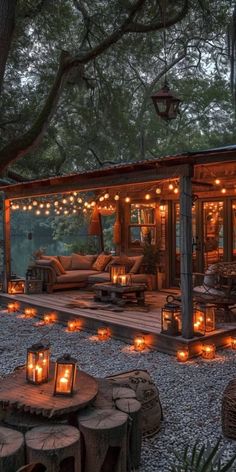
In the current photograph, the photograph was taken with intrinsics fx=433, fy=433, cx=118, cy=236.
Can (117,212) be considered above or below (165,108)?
below

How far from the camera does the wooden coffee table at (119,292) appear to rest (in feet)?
27.5

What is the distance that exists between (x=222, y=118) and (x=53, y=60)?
854 centimetres

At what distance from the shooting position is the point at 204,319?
20.2 feet

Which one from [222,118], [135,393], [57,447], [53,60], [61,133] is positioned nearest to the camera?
[57,447]

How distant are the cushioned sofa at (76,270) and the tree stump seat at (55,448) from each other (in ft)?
22.9

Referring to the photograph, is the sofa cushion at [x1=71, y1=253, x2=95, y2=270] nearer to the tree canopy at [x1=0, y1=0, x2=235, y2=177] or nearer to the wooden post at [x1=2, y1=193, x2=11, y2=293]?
the wooden post at [x1=2, y1=193, x2=11, y2=293]

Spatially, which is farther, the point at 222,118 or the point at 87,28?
the point at 222,118

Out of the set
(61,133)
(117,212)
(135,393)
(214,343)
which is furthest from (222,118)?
(135,393)

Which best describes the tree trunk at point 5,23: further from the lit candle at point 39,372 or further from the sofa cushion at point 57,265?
the sofa cushion at point 57,265

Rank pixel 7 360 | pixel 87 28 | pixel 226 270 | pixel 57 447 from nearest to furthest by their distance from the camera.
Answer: pixel 57 447
pixel 7 360
pixel 226 270
pixel 87 28

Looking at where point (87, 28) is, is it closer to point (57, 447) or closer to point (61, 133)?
point (61, 133)

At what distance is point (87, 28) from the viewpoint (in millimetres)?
9695

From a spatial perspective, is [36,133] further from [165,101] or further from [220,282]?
[220,282]

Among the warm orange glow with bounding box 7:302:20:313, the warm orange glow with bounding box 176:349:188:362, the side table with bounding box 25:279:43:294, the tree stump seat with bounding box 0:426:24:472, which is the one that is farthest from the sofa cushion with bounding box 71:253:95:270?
the tree stump seat with bounding box 0:426:24:472
